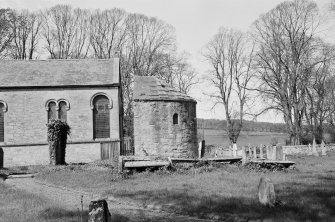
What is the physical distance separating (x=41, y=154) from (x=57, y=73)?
6.59 meters

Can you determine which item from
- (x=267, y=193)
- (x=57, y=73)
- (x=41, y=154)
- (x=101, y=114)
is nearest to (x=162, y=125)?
(x=101, y=114)

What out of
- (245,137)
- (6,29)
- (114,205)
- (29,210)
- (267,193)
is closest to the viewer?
(267,193)

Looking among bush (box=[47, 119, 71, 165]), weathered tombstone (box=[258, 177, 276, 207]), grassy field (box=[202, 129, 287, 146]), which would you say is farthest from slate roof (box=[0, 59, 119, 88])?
grassy field (box=[202, 129, 287, 146])

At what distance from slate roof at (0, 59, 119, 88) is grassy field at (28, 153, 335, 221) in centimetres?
1287

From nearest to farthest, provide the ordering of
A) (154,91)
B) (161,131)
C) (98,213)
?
(98,213), (161,131), (154,91)

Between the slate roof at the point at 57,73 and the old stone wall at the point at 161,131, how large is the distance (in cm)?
679

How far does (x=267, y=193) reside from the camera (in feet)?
30.5

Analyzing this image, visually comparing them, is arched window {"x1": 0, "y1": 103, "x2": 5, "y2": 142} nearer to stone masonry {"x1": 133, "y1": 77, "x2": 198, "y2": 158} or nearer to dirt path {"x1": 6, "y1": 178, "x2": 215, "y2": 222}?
stone masonry {"x1": 133, "y1": 77, "x2": 198, "y2": 158}

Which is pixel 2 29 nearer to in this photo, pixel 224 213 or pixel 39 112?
pixel 39 112

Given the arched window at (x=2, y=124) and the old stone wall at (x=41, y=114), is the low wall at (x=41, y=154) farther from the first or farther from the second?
the arched window at (x=2, y=124)

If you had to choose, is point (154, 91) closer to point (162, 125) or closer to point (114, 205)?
point (162, 125)

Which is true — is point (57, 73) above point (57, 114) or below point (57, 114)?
above

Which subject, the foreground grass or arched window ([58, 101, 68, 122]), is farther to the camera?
arched window ([58, 101, 68, 122])

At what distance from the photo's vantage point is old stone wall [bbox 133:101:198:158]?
23.2m
